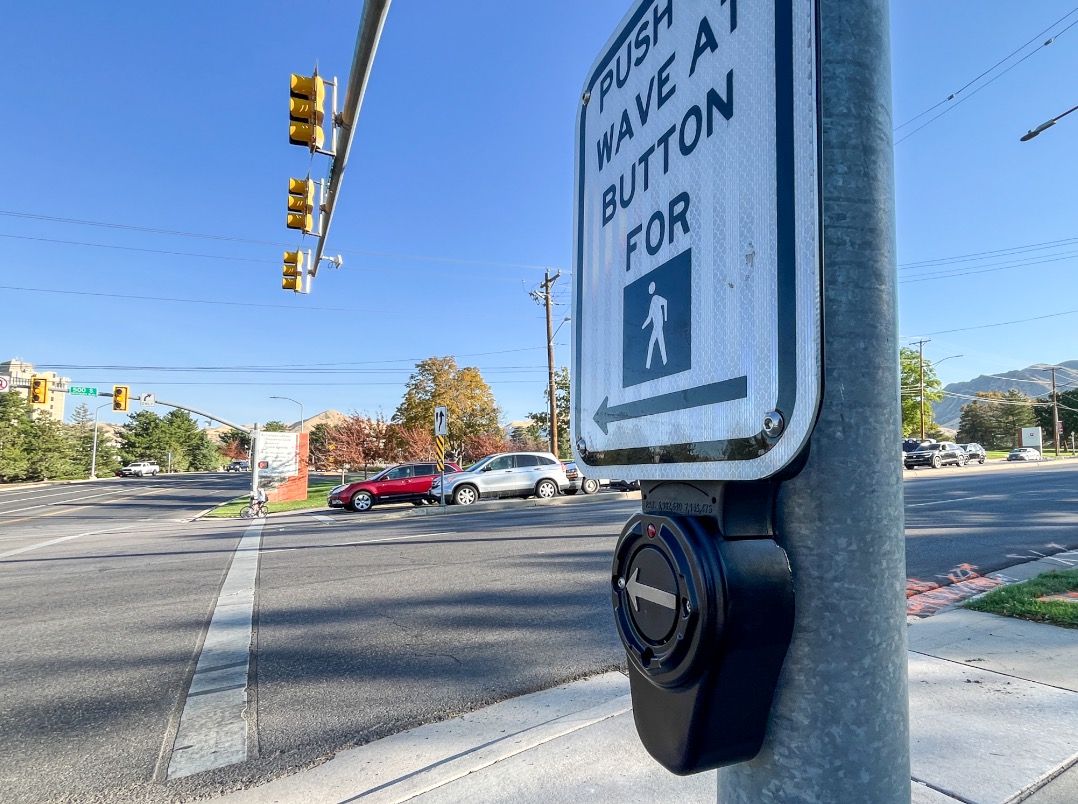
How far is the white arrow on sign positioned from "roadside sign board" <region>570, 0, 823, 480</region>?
0.52 ft

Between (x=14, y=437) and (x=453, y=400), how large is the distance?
4101cm

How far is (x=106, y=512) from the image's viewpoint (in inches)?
926

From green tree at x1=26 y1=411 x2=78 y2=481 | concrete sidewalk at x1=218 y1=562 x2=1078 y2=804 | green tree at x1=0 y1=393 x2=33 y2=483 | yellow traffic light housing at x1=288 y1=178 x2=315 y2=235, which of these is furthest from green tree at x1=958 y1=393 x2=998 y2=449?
green tree at x1=0 y1=393 x2=33 y2=483

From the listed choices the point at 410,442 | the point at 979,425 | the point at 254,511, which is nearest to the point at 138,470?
the point at 410,442

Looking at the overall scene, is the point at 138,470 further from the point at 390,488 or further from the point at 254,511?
the point at 390,488

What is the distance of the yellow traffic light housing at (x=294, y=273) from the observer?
10461 mm

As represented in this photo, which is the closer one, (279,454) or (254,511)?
(254,511)

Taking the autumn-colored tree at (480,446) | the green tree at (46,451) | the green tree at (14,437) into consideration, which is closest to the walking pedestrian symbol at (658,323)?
the autumn-colored tree at (480,446)

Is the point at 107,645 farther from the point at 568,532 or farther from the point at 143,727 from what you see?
the point at 568,532

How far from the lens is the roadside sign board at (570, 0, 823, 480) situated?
74 centimetres

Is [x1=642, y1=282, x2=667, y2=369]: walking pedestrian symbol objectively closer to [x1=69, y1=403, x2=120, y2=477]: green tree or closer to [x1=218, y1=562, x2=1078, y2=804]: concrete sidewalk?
[x1=218, y1=562, x2=1078, y2=804]: concrete sidewalk

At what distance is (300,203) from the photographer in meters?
8.46

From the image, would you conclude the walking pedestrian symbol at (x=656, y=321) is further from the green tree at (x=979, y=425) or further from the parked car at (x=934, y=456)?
the green tree at (x=979, y=425)

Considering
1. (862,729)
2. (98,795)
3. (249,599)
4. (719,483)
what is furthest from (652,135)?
(249,599)
